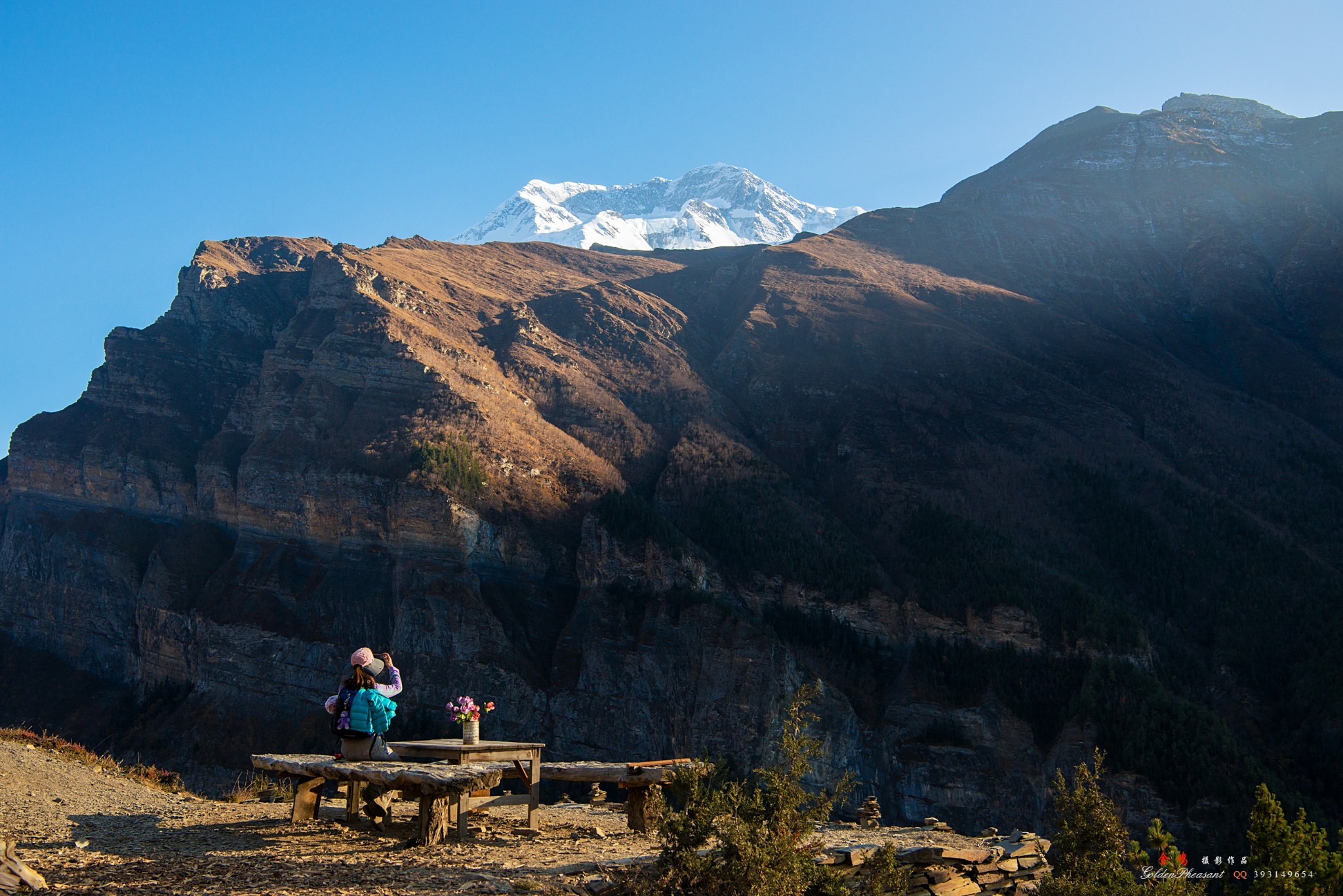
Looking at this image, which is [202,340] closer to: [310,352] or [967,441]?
[310,352]

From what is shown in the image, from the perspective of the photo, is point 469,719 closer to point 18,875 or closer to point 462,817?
point 462,817

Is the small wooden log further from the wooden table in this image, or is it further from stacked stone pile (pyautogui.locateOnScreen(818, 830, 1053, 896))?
stacked stone pile (pyautogui.locateOnScreen(818, 830, 1053, 896))

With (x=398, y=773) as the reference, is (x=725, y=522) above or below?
above

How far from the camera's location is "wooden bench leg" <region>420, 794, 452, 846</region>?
12.1 meters

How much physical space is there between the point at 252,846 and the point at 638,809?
618cm

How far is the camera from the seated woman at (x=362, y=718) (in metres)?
12.8

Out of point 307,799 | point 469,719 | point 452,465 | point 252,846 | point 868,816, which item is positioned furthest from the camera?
point 452,465

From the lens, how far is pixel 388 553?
60.8m

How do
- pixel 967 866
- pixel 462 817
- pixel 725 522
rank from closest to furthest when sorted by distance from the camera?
pixel 462 817 < pixel 967 866 < pixel 725 522

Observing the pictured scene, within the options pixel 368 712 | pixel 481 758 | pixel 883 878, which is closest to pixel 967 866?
pixel 883 878

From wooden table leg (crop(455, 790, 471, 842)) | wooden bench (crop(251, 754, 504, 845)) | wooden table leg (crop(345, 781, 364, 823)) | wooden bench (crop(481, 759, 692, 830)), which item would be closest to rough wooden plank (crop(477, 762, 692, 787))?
wooden bench (crop(481, 759, 692, 830))

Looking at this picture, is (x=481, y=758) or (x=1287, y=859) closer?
(x=1287, y=859)

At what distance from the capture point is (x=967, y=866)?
43.9ft

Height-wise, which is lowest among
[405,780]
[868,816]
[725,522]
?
[868,816]
